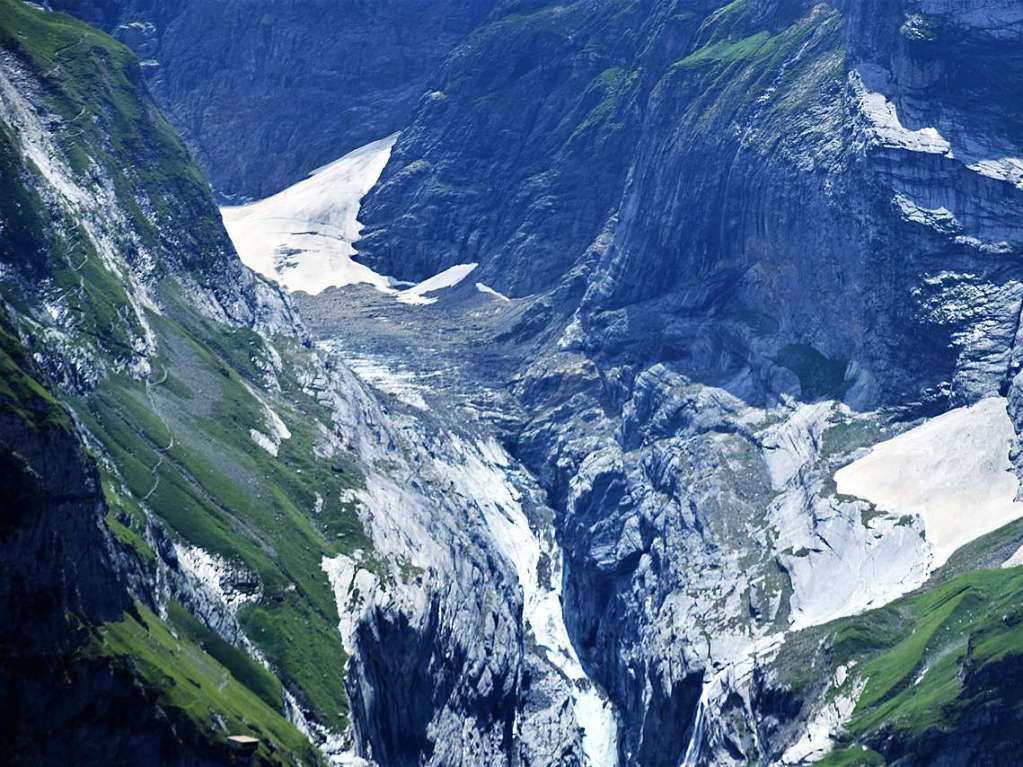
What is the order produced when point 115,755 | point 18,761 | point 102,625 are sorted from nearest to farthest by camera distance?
point 18,761 → point 115,755 → point 102,625

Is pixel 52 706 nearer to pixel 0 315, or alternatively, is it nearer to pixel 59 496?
pixel 59 496

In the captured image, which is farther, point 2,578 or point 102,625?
point 102,625

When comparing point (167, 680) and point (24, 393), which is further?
point (167, 680)

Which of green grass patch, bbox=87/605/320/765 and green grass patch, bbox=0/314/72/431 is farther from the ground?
green grass patch, bbox=0/314/72/431

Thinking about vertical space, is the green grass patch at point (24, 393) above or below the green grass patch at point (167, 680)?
above

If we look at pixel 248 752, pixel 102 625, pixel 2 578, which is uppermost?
pixel 2 578

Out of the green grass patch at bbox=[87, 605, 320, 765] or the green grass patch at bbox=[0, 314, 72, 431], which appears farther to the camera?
the green grass patch at bbox=[87, 605, 320, 765]

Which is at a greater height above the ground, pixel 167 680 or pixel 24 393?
pixel 24 393

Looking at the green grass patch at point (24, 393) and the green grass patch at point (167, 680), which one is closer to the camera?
the green grass patch at point (24, 393)

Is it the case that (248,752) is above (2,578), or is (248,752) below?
below

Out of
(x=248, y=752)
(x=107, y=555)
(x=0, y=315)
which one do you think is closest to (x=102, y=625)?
(x=107, y=555)

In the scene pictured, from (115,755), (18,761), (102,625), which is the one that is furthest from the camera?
(102,625)
